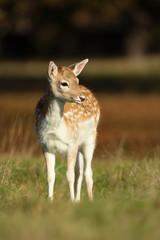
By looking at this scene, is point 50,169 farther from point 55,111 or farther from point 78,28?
point 78,28

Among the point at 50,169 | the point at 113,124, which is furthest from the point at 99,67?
the point at 50,169

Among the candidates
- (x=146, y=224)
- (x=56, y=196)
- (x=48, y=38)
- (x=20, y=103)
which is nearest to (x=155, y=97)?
(x=20, y=103)

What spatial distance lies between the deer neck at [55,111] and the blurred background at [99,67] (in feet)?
3.72

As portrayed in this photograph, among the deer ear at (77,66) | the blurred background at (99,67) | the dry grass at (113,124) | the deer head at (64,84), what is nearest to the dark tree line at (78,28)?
the blurred background at (99,67)

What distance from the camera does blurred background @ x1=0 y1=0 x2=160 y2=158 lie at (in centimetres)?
1345

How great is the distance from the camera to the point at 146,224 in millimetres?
4559

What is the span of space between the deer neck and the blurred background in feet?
3.72

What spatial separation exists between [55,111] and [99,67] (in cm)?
3584

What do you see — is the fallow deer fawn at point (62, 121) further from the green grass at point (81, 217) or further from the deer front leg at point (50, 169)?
the green grass at point (81, 217)

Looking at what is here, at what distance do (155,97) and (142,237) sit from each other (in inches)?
739

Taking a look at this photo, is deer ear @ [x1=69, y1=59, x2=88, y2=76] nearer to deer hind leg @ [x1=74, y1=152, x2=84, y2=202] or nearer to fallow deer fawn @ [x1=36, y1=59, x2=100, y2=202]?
fallow deer fawn @ [x1=36, y1=59, x2=100, y2=202]

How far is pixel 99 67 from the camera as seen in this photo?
42375 millimetres

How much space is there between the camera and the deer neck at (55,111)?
22.2 ft

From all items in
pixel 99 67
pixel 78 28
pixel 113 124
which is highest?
→ pixel 78 28
